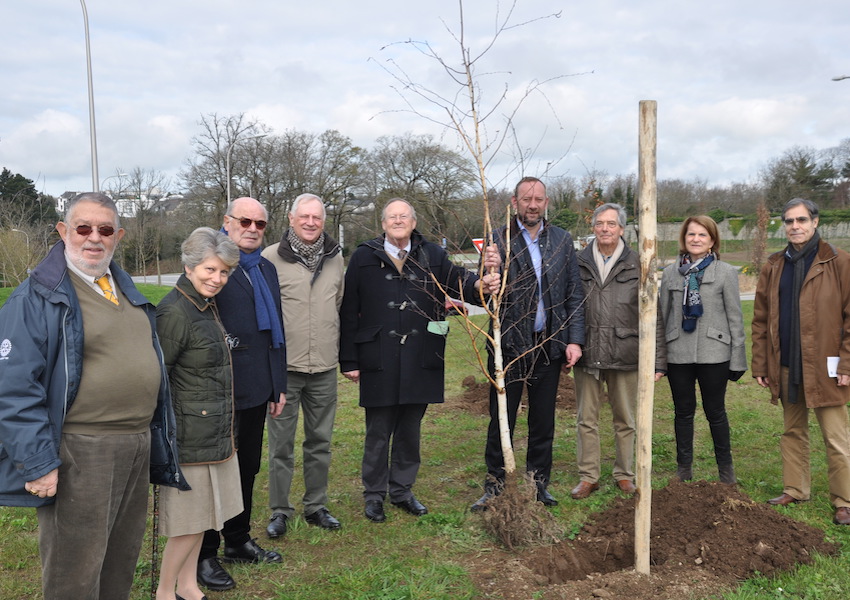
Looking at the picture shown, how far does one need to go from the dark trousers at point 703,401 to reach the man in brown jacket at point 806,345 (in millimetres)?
321

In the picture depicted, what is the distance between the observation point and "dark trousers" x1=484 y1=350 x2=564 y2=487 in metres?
5.14

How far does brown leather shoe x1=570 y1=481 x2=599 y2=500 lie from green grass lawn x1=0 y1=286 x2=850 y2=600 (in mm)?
66

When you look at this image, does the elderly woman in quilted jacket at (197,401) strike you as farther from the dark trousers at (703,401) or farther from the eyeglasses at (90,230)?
the dark trousers at (703,401)

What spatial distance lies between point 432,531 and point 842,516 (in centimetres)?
284

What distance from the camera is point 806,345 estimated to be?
15.8 ft

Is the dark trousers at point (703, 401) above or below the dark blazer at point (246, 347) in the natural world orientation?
below

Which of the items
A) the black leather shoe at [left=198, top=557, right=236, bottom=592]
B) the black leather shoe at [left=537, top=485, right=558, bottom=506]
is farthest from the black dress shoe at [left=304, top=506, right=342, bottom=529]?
the black leather shoe at [left=537, top=485, right=558, bottom=506]

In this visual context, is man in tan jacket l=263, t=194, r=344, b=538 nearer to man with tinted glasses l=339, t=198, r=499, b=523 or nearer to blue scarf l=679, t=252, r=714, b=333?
man with tinted glasses l=339, t=198, r=499, b=523

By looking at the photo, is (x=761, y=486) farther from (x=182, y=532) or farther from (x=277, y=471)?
(x=182, y=532)

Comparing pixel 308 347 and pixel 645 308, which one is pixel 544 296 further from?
pixel 308 347

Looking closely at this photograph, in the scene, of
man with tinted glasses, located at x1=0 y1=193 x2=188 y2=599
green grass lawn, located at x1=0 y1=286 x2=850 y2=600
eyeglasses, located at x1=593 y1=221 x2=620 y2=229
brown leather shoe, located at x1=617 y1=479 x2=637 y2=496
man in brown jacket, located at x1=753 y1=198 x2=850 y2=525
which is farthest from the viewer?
brown leather shoe, located at x1=617 y1=479 x2=637 y2=496

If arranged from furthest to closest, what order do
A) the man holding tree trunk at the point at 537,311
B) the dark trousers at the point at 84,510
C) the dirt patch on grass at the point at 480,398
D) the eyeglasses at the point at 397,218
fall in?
the dirt patch on grass at the point at 480,398
the man holding tree trunk at the point at 537,311
the eyeglasses at the point at 397,218
the dark trousers at the point at 84,510

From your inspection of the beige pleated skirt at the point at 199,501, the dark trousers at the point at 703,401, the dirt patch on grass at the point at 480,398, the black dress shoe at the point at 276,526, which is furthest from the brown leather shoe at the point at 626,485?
the beige pleated skirt at the point at 199,501

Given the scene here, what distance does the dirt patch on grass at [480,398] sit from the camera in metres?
8.52
